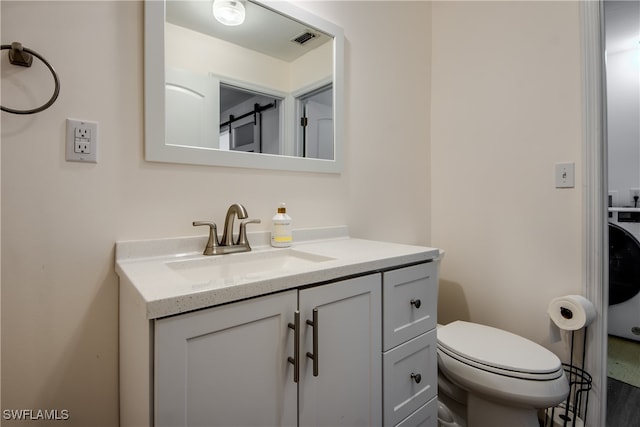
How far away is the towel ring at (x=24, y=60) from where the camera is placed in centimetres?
75

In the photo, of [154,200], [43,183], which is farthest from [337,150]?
[43,183]

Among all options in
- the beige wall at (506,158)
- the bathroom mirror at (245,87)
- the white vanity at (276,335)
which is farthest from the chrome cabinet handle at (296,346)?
the beige wall at (506,158)

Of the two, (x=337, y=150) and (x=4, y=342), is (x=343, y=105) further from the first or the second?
(x=4, y=342)

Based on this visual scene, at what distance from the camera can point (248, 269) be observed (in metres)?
1.05

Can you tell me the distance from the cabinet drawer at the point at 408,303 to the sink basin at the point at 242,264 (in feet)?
0.72

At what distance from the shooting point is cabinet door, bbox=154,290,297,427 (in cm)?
58

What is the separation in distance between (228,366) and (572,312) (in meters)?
1.39

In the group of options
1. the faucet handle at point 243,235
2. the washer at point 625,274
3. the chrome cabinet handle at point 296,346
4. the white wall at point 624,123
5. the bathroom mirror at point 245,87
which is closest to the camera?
the chrome cabinet handle at point 296,346

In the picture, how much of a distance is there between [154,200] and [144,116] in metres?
0.26

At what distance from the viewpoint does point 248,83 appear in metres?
1.21

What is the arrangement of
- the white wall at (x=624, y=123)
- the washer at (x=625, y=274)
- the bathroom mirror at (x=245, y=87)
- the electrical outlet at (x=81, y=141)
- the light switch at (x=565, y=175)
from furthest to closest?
the white wall at (x=624, y=123) → the washer at (x=625, y=274) → the light switch at (x=565, y=175) → the bathroom mirror at (x=245, y=87) → the electrical outlet at (x=81, y=141)

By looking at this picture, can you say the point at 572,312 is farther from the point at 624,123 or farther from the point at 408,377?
the point at 624,123

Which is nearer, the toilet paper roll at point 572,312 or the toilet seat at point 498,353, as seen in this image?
the toilet seat at point 498,353

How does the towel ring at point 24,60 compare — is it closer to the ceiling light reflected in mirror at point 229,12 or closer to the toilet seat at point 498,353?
the ceiling light reflected in mirror at point 229,12
